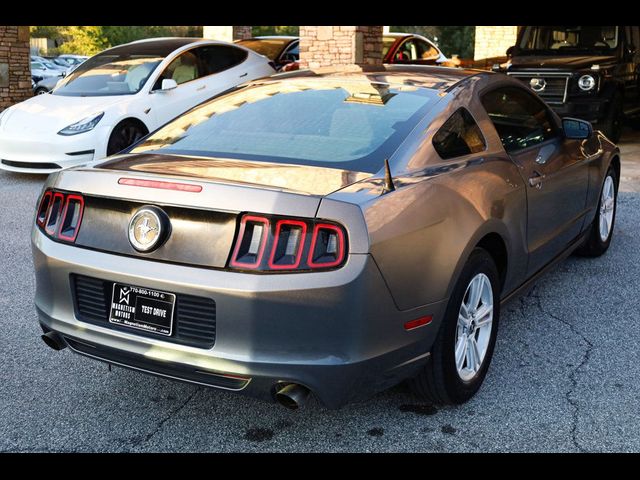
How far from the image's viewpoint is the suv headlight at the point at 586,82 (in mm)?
11362

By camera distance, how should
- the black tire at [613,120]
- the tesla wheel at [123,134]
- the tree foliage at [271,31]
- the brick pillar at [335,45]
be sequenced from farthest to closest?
the tree foliage at [271,31]
the brick pillar at [335,45]
the black tire at [613,120]
the tesla wheel at [123,134]

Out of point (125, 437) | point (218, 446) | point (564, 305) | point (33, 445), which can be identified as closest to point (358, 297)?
point (218, 446)

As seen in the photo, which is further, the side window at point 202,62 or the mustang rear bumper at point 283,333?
the side window at point 202,62

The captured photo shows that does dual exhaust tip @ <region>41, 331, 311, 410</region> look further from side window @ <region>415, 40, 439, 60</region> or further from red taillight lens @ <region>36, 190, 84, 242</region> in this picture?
side window @ <region>415, 40, 439, 60</region>

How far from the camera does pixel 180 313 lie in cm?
292

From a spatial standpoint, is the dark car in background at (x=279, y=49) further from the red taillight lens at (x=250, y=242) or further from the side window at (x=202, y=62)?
the red taillight lens at (x=250, y=242)

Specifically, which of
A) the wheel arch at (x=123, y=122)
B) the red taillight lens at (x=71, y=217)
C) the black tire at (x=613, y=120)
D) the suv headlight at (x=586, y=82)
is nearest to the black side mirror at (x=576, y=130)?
the red taillight lens at (x=71, y=217)

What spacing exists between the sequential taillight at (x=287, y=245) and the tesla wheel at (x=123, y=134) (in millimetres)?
6374

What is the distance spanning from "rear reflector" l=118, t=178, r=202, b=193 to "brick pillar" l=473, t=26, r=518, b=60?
20.0m

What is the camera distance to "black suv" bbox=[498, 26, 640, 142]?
11398 millimetres

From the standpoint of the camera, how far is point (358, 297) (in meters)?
2.80

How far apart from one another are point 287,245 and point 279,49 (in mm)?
11462

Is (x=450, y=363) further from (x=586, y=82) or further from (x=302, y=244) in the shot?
(x=586, y=82)

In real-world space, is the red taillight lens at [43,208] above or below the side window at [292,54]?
below
